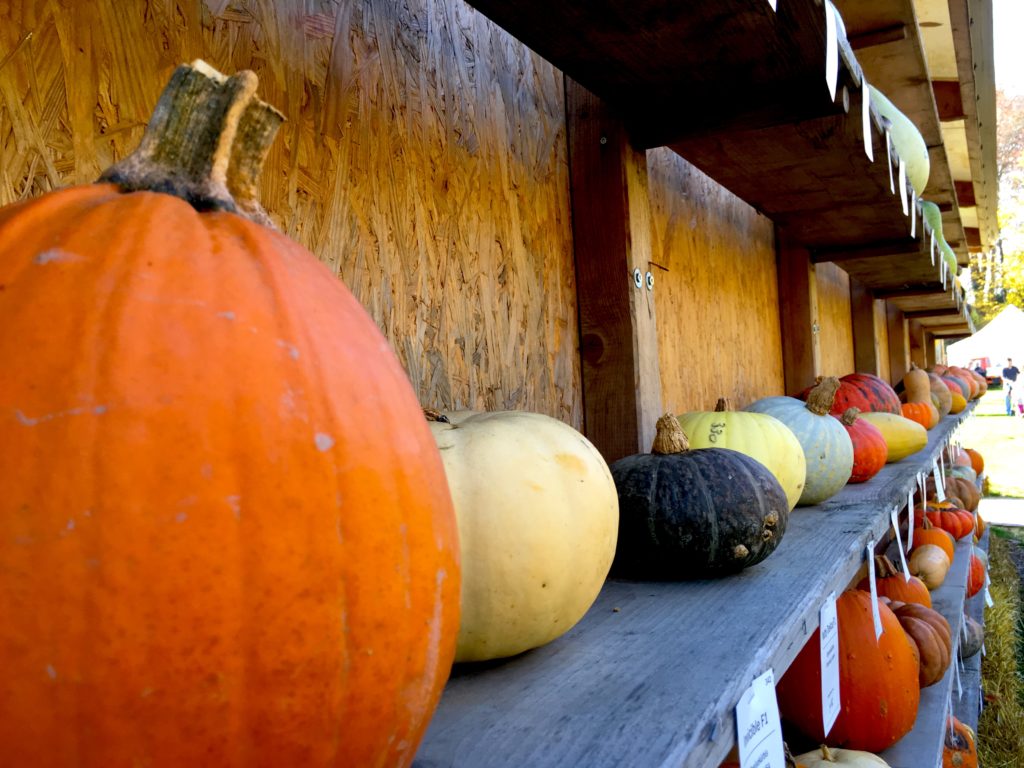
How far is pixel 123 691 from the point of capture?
39 cm

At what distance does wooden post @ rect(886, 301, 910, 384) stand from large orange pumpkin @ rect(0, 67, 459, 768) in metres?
7.38

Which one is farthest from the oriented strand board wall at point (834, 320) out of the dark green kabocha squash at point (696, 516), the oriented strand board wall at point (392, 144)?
the dark green kabocha squash at point (696, 516)

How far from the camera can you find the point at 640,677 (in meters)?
0.80

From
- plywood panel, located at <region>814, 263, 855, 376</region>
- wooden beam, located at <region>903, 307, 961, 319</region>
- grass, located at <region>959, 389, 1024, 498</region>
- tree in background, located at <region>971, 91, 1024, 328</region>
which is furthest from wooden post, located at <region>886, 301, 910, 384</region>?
tree in background, located at <region>971, 91, 1024, 328</region>

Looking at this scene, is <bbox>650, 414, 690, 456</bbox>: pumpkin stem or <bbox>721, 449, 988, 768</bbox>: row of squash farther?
<bbox>721, 449, 988, 768</bbox>: row of squash

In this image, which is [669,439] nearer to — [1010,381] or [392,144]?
[392,144]

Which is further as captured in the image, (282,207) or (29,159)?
(282,207)

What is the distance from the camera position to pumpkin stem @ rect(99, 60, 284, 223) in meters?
0.51

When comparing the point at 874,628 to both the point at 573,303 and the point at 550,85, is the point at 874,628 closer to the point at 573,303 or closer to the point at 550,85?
the point at 573,303

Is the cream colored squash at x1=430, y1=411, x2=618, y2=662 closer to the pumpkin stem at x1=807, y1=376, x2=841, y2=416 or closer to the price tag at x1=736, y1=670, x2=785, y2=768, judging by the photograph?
the price tag at x1=736, y1=670, x2=785, y2=768

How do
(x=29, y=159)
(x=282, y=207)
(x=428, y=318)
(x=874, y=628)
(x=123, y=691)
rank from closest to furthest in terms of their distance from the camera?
(x=123, y=691) → (x=29, y=159) → (x=282, y=207) → (x=428, y=318) → (x=874, y=628)

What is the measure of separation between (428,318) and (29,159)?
23.4 inches

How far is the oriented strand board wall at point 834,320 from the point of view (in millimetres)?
4414

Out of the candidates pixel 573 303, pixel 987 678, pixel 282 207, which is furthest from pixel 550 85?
pixel 987 678
